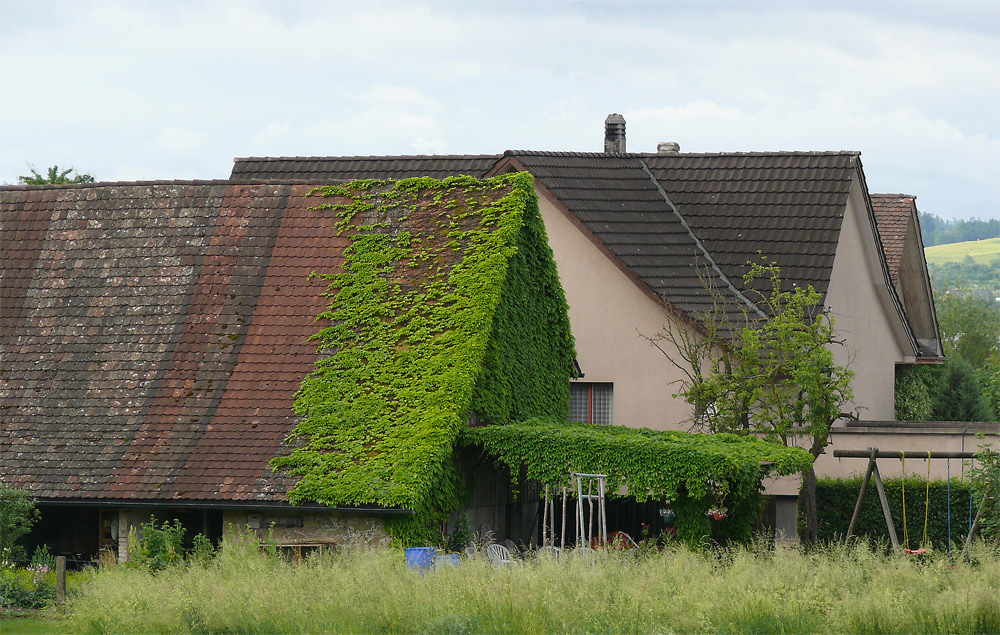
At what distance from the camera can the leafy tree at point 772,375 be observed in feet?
72.3

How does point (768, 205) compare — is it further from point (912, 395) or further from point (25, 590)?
point (25, 590)

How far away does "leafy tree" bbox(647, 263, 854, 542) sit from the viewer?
22031 mm

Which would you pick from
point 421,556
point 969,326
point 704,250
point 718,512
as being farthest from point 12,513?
point 969,326

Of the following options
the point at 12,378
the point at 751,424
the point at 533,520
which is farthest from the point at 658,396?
the point at 12,378

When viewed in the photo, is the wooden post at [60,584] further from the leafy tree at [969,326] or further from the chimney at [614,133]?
the leafy tree at [969,326]

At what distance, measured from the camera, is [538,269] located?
21.9 m

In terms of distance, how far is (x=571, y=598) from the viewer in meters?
12.7

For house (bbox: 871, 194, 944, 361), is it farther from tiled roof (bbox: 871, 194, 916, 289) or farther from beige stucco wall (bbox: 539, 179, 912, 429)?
beige stucco wall (bbox: 539, 179, 912, 429)

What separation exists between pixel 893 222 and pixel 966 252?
108 m

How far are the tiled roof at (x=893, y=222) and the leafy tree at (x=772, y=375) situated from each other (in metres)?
8.53

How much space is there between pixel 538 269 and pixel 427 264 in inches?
94.0

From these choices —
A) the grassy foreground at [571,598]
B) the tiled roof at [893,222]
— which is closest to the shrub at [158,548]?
the grassy foreground at [571,598]

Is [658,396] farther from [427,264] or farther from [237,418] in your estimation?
[237,418]

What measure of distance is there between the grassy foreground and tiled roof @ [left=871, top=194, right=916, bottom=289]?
61.7ft
